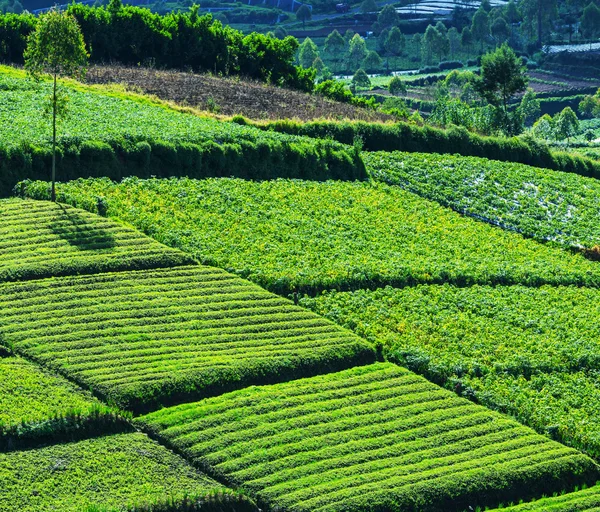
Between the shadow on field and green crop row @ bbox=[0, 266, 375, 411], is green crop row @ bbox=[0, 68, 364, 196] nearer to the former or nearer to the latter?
the shadow on field

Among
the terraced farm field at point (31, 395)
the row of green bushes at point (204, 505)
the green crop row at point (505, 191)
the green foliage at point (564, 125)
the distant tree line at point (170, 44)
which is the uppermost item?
the distant tree line at point (170, 44)

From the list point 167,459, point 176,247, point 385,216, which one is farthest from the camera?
point 385,216

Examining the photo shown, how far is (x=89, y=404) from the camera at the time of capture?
3647 cm

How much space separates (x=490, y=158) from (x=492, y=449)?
4373cm

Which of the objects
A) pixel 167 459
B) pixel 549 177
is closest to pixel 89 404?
pixel 167 459

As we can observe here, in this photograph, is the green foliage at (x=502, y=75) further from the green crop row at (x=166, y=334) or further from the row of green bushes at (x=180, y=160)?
the green crop row at (x=166, y=334)

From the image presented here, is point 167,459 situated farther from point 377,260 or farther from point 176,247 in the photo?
point 377,260

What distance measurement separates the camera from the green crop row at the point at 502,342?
136 feet

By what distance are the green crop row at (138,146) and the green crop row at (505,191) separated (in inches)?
159

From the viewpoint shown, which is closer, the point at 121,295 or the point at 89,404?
the point at 89,404

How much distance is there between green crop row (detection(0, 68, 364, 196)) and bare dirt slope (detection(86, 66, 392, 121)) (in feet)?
21.0

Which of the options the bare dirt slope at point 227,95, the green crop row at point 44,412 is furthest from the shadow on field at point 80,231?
the bare dirt slope at point 227,95

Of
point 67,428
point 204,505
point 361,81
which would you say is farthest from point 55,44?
point 361,81

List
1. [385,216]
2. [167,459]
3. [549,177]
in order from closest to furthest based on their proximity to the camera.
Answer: [167,459] → [385,216] → [549,177]
